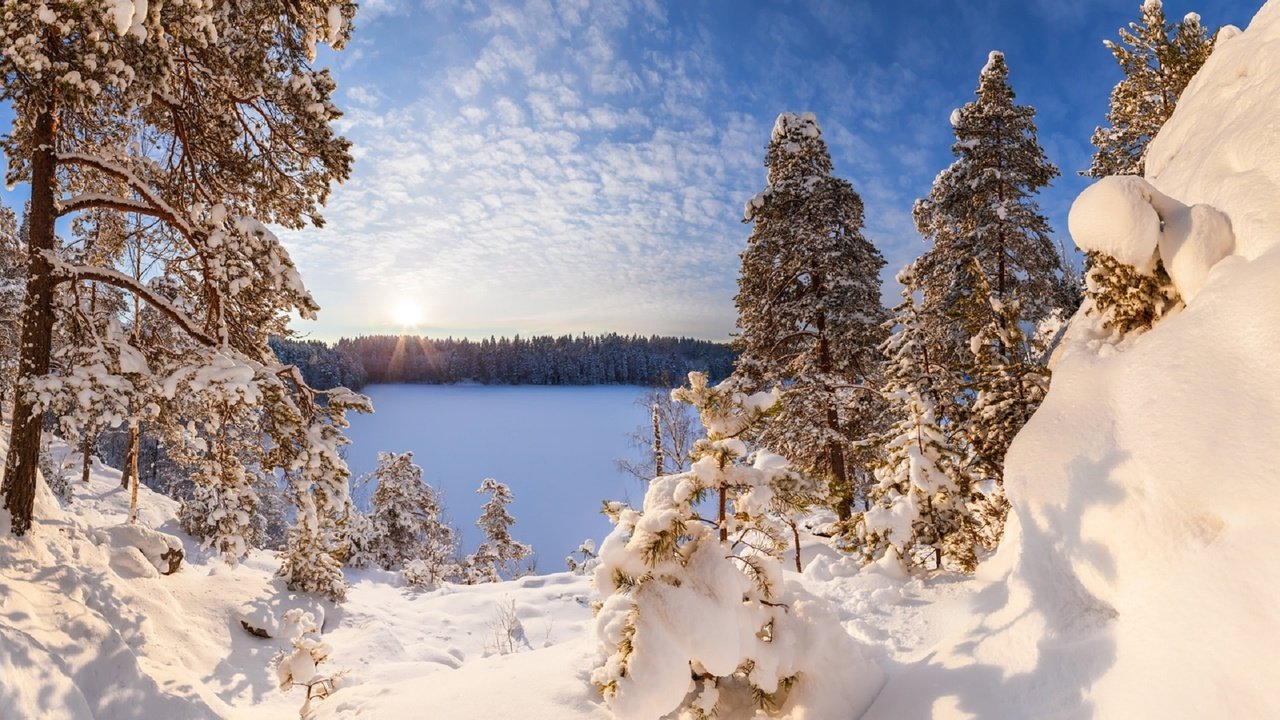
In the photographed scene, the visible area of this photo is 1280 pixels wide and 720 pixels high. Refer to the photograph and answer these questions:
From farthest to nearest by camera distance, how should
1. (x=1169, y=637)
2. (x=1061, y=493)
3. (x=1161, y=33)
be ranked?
(x=1161, y=33) < (x=1061, y=493) < (x=1169, y=637)

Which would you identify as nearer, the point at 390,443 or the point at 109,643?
the point at 109,643

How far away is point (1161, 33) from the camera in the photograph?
43.8 ft

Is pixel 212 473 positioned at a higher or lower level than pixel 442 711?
higher

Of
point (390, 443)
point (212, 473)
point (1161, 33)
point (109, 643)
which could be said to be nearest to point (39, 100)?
point (212, 473)

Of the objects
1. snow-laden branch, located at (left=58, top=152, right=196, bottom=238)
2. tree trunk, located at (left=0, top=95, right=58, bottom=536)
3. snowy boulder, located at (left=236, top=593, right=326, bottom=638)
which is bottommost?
snowy boulder, located at (left=236, top=593, right=326, bottom=638)

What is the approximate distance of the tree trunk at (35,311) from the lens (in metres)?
5.78

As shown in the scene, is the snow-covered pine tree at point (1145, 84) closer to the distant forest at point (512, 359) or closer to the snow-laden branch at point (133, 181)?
the snow-laden branch at point (133, 181)

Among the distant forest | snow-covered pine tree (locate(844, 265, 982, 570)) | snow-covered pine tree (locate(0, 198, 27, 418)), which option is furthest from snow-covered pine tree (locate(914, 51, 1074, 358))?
the distant forest

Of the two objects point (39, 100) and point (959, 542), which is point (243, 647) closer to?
point (39, 100)

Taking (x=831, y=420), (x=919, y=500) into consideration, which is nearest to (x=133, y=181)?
(x=919, y=500)

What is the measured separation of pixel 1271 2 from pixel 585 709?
11.3 metres

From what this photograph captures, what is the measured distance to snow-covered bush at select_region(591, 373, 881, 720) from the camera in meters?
4.10

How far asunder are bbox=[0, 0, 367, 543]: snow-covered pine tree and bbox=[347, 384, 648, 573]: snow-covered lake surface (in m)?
23.6

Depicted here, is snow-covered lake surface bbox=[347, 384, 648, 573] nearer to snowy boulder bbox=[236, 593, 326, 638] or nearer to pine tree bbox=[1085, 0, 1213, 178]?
snowy boulder bbox=[236, 593, 326, 638]
